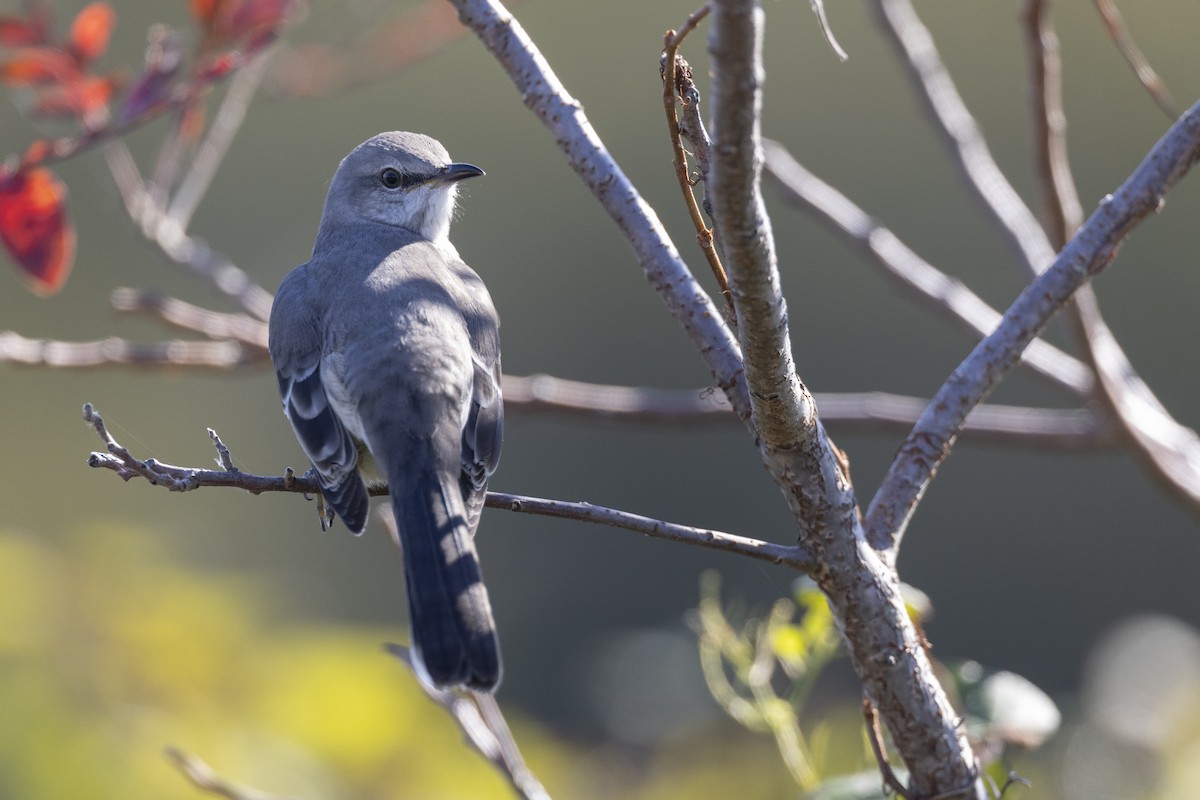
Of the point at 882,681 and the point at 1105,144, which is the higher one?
the point at 1105,144

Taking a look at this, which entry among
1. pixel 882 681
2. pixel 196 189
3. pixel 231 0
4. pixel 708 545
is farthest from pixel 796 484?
pixel 196 189

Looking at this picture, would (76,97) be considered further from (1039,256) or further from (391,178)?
(1039,256)

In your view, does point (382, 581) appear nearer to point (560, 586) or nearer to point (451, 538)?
point (560, 586)

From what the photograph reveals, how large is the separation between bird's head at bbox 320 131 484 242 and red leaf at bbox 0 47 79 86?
1.10m

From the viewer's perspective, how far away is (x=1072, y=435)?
3.26m

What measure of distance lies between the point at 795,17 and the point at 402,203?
728cm

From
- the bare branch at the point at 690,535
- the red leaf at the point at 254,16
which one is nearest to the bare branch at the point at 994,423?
the bare branch at the point at 690,535

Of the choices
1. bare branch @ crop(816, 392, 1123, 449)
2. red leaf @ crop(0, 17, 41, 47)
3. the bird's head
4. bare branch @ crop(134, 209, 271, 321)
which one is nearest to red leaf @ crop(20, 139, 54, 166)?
red leaf @ crop(0, 17, 41, 47)

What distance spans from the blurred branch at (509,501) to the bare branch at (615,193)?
0.80 ft

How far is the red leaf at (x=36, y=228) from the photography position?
3066mm

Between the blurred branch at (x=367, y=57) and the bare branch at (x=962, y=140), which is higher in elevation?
the blurred branch at (x=367, y=57)

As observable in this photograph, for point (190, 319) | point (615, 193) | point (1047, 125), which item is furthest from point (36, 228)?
point (1047, 125)

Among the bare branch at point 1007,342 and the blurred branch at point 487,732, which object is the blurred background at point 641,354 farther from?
the bare branch at point 1007,342

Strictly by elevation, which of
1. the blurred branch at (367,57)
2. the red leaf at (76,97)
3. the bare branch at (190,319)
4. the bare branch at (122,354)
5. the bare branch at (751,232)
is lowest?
the bare branch at (751,232)
